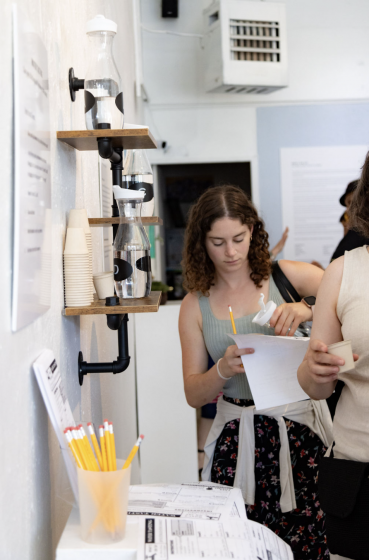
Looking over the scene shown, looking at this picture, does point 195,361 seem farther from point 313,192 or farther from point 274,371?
point 313,192

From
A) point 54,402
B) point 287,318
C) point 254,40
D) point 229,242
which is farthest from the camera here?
point 254,40

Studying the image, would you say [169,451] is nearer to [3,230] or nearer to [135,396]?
[135,396]

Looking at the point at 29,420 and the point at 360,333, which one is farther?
the point at 360,333

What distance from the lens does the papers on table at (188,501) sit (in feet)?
2.78

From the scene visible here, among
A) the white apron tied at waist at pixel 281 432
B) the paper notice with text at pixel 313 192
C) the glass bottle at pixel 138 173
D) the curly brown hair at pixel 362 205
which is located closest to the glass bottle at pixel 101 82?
the glass bottle at pixel 138 173

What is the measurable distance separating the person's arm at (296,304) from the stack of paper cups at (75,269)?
0.68 metres

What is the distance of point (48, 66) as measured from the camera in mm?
961

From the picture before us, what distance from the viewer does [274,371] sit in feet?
4.89

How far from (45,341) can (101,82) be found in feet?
1.82

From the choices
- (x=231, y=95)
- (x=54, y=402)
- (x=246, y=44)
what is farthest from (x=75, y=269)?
(x=231, y=95)

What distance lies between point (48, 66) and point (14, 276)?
45 centimetres

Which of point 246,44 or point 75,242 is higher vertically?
point 246,44

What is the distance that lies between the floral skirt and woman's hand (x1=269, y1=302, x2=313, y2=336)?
10.7 inches

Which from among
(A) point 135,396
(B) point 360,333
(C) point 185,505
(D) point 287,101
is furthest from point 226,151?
(C) point 185,505
